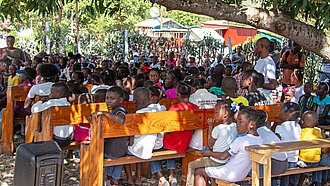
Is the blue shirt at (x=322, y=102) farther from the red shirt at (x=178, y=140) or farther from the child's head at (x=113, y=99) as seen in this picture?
the child's head at (x=113, y=99)

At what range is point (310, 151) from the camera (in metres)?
4.98

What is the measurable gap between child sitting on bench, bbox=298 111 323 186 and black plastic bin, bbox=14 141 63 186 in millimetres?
3244

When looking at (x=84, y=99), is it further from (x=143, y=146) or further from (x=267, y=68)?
(x=267, y=68)

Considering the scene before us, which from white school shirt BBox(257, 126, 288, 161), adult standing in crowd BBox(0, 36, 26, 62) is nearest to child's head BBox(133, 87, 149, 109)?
white school shirt BBox(257, 126, 288, 161)

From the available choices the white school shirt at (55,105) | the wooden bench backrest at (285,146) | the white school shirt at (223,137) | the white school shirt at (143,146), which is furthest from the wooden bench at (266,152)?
the white school shirt at (55,105)

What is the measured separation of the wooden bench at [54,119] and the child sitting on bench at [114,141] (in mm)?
507

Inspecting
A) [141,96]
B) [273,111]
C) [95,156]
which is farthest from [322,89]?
[95,156]

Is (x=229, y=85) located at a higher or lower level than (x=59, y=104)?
higher

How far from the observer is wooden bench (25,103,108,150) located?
5000 mm

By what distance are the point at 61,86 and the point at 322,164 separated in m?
4.00

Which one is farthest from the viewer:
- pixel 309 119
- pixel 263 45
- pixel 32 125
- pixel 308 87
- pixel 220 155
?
pixel 308 87

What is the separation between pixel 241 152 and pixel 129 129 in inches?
55.1

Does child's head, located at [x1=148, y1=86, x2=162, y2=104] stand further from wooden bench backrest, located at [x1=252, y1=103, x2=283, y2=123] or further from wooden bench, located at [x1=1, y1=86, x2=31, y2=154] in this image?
wooden bench, located at [x1=1, y1=86, x2=31, y2=154]

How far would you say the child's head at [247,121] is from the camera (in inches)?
165
